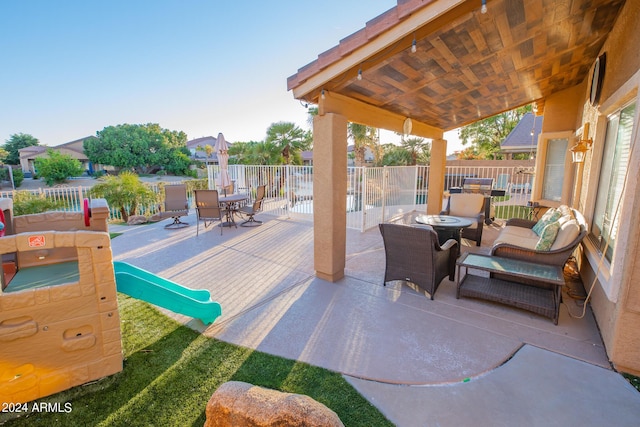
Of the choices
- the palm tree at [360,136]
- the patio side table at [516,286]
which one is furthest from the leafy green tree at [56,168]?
the patio side table at [516,286]

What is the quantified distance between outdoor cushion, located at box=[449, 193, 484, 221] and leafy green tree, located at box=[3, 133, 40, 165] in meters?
57.9

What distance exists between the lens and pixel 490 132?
89.9ft

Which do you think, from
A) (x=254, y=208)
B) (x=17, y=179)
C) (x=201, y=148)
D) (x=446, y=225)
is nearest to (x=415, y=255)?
(x=446, y=225)

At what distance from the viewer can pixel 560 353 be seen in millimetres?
2729

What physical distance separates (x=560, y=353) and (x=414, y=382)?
1.60 meters

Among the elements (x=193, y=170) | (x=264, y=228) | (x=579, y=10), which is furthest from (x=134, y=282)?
(x=193, y=170)

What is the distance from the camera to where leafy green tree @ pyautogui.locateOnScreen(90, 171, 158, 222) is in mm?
9289

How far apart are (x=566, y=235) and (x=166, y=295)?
4787 mm

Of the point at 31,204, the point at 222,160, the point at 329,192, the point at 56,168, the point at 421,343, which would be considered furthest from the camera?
the point at 56,168

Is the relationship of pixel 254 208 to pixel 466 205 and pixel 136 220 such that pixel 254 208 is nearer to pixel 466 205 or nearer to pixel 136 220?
pixel 136 220

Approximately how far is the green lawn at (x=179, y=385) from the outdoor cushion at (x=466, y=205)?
5803 mm

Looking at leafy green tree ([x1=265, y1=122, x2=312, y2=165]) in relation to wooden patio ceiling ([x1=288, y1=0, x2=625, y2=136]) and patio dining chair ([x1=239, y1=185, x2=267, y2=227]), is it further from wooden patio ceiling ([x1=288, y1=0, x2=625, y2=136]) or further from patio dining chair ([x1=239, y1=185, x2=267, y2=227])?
wooden patio ceiling ([x1=288, y1=0, x2=625, y2=136])

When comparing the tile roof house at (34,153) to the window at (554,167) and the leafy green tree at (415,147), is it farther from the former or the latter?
the window at (554,167)


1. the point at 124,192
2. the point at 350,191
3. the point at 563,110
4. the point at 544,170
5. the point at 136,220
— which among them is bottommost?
the point at 136,220
